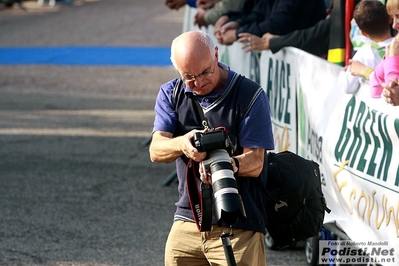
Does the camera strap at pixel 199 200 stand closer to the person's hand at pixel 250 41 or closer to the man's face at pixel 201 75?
the man's face at pixel 201 75

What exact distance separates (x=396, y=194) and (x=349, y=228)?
81 cm

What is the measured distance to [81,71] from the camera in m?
17.1

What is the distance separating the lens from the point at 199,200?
3.73 meters

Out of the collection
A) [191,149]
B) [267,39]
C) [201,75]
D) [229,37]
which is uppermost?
[201,75]

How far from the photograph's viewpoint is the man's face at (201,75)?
360cm

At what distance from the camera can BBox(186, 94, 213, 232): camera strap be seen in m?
3.65

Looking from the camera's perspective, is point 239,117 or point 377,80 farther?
point 377,80

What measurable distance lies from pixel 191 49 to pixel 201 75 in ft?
0.39

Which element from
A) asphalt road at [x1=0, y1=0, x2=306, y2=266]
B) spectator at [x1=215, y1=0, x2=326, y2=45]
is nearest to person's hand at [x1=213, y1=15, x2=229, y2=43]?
spectator at [x1=215, y1=0, x2=326, y2=45]

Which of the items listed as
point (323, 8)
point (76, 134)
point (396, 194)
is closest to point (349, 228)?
point (396, 194)

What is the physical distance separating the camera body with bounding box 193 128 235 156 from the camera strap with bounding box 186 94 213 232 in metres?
0.25

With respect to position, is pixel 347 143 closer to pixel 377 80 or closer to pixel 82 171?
pixel 377 80

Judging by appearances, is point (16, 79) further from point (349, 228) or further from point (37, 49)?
point (349, 228)

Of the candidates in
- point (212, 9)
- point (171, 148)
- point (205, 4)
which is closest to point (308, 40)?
point (212, 9)
